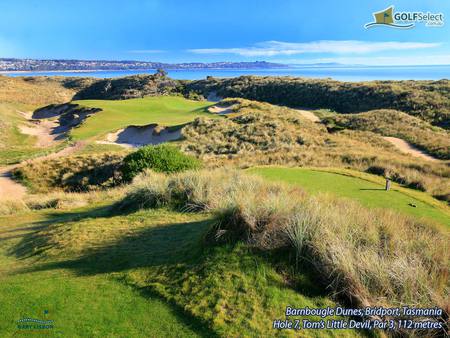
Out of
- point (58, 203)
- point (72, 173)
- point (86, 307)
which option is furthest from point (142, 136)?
point (86, 307)

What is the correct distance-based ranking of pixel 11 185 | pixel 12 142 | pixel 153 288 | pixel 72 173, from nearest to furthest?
pixel 153 288
pixel 11 185
pixel 72 173
pixel 12 142

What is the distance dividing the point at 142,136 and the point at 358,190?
924 inches

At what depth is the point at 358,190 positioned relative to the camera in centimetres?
946

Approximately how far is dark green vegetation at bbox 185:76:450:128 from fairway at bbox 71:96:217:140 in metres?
22.1

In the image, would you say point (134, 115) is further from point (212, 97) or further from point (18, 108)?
point (212, 97)

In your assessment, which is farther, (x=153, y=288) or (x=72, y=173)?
(x=72, y=173)

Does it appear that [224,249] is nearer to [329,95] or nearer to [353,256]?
[353,256]

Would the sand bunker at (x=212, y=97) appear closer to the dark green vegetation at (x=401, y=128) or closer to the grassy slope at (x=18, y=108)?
the grassy slope at (x=18, y=108)

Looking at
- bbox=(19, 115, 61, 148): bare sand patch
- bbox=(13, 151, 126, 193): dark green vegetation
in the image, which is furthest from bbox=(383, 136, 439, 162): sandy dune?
bbox=(19, 115, 61, 148): bare sand patch

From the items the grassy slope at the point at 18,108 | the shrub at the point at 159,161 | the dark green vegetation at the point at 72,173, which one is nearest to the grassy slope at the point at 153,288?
the shrub at the point at 159,161

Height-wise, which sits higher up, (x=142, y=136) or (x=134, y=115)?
(x=134, y=115)

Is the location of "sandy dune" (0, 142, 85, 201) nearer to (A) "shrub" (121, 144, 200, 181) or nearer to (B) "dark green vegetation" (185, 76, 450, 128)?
(A) "shrub" (121, 144, 200, 181)

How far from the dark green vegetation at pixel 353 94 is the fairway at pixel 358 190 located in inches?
1357

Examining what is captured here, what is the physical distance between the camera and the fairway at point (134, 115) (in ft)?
105
